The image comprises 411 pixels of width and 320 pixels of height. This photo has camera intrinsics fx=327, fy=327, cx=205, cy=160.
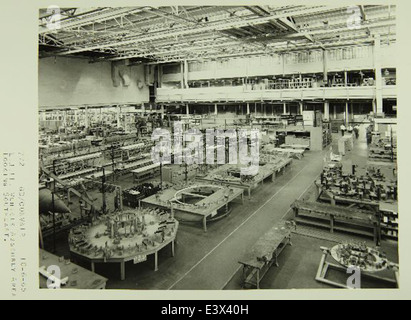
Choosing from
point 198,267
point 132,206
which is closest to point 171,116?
point 132,206

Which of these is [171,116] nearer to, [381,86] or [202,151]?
[202,151]

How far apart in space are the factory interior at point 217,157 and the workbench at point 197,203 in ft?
0.18

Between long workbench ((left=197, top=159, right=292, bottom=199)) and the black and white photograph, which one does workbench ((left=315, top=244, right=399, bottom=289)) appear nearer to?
the black and white photograph

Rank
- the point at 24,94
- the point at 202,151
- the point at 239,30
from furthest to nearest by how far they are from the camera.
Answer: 1. the point at 239,30
2. the point at 202,151
3. the point at 24,94

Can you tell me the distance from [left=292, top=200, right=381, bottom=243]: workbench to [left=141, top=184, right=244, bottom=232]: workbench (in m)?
1.85

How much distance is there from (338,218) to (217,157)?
8.29 metres

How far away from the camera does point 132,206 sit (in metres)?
9.61

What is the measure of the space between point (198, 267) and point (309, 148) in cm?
1460

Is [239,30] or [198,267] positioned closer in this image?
[198,267]

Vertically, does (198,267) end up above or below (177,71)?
below

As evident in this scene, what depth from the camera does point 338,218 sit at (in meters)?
7.93

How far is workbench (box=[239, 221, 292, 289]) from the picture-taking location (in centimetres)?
555
